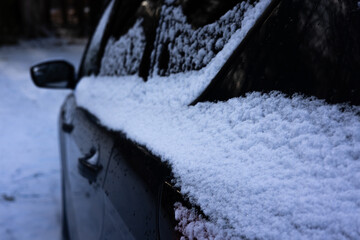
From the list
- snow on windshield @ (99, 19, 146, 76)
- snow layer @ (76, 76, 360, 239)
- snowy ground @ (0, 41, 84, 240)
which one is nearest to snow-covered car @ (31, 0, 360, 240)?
snow layer @ (76, 76, 360, 239)

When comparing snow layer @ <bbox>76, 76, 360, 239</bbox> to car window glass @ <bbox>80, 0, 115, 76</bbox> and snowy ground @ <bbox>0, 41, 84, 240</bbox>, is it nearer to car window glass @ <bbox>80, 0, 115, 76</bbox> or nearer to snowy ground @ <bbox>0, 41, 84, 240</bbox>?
car window glass @ <bbox>80, 0, 115, 76</bbox>

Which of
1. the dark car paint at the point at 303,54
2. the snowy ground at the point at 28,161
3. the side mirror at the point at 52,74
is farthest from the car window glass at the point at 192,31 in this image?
the snowy ground at the point at 28,161

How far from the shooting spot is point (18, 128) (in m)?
5.52

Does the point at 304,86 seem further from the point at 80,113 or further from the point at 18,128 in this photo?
the point at 18,128

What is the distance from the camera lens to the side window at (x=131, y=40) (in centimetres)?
150

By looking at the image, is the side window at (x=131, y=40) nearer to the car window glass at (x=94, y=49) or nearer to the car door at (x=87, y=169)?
the car window glass at (x=94, y=49)

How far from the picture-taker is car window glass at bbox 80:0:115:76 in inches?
89.7

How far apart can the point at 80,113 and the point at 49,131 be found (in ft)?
12.7

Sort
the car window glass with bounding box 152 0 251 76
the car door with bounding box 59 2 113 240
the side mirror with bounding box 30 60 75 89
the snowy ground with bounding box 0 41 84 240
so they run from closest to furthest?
the car window glass with bounding box 152 0 251 76, the car door with bounding box 59 2 113 240, the side mirror with bounding box 30 60 75 89, the snowy ground with bounding box 0 41 84 240

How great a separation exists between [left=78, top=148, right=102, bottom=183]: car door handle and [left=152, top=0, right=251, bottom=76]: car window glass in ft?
1.54

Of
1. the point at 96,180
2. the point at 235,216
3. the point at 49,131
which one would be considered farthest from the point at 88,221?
the point at 49,131

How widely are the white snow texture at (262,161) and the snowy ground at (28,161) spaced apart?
2.23 m

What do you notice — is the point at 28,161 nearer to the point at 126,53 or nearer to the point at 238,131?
the point at 126,53

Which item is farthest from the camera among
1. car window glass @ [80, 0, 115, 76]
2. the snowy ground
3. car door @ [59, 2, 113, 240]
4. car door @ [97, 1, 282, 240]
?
the snowy ground
